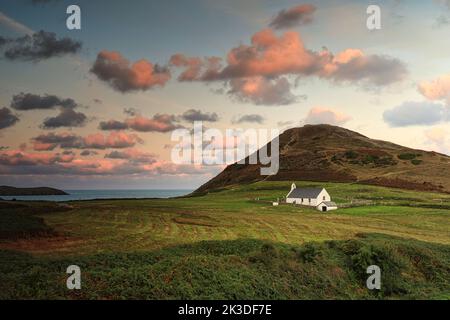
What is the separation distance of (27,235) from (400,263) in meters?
36.7

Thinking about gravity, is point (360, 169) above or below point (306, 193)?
above

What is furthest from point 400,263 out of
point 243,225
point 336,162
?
point 336,162

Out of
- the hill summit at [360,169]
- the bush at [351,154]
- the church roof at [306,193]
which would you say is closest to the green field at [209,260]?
the church roof at [306,193]

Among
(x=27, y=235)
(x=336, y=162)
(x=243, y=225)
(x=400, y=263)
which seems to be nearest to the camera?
(x=400, y=263)

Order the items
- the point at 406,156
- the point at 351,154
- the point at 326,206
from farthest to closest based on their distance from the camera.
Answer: the point at 351,154, the point at 406,156, the point at 326,206

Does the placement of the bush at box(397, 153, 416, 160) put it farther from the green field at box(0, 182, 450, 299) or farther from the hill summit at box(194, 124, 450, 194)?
the green field at box(0, 182, 450, 299)

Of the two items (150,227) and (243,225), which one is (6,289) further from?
(243,225)

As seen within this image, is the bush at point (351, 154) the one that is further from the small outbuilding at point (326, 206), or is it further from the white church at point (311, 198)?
the small outbuilding at point (326, 206)

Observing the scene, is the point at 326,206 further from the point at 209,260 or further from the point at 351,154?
the point at 351,154

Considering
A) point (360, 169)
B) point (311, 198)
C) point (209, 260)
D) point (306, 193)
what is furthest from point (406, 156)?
point (209, 260)

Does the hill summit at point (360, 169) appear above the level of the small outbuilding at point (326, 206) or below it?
above

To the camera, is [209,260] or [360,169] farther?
[360,169]

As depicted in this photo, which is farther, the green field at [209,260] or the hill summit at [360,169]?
the hill summit at [360,169]
